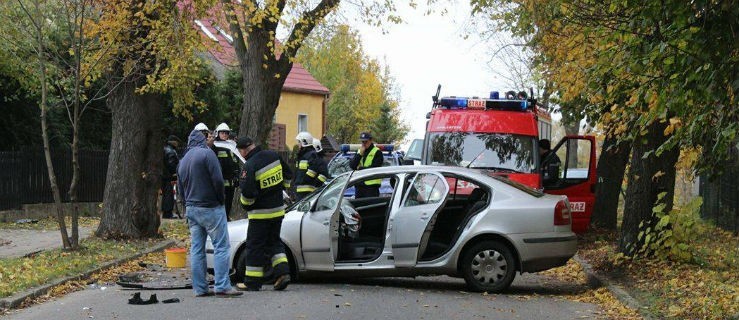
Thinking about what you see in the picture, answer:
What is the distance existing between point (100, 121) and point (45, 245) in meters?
12.7

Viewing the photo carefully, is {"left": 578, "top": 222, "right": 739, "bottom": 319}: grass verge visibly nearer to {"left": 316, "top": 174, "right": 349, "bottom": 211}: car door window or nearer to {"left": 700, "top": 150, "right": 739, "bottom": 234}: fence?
{"left": 316, "top": 174, "right": 349, "bottom": 211}: car door window

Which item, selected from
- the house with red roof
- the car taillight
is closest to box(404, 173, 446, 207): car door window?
the car taillight

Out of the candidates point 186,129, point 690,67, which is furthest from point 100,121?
point 690,67

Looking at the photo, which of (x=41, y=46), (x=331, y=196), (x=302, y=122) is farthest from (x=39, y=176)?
(x=302, y=122)

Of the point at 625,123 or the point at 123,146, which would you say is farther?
the point at 123,146

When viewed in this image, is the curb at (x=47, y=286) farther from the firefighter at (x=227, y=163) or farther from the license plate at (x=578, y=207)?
the license plate at (x=578, y=207)

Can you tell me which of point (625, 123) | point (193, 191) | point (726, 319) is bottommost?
point (726, 319)

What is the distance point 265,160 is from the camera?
1093 centimetres

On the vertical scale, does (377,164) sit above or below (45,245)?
above

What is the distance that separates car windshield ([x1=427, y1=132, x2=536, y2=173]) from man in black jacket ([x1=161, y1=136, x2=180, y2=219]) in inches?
250

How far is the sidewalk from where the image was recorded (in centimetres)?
1479

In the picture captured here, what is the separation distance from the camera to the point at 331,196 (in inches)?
456

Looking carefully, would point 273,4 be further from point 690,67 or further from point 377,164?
point 690,67

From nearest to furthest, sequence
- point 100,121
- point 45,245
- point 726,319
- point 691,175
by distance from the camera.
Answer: point 726,319, point 691,175, point 45,245, point 100,121
